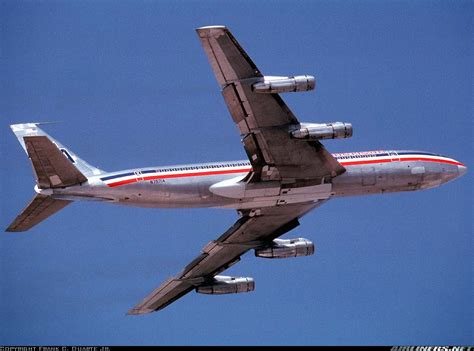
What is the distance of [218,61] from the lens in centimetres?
6769

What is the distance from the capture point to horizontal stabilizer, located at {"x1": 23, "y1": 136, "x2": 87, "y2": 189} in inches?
2697

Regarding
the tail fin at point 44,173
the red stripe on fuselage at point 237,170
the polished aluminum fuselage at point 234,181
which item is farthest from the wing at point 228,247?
the tail fin at point 44,173

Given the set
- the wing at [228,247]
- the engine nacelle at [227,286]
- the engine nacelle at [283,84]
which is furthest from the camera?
the engine nacelle at [227,286]

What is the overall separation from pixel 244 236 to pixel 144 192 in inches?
432

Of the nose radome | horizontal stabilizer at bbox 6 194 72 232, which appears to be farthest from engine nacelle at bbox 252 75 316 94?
the nose radome

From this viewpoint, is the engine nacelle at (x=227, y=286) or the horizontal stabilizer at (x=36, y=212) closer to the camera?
the horizontal stabilizer at (x=36, y=212)

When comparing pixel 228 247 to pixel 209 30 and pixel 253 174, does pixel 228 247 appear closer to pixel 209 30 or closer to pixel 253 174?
pixel 253 174

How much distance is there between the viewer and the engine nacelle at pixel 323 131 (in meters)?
72.1

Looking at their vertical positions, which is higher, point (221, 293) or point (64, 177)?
point (64, 177)

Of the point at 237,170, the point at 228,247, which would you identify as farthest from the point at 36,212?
the point at 228,247

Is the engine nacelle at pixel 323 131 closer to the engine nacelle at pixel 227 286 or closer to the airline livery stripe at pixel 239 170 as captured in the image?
the airline livery stripe at pixel 239 170

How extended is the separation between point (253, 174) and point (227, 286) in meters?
15.0

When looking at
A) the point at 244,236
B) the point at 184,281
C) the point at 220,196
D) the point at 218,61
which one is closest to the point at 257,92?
the point at 218,61

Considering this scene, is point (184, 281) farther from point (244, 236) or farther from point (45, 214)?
point (45, 214)
